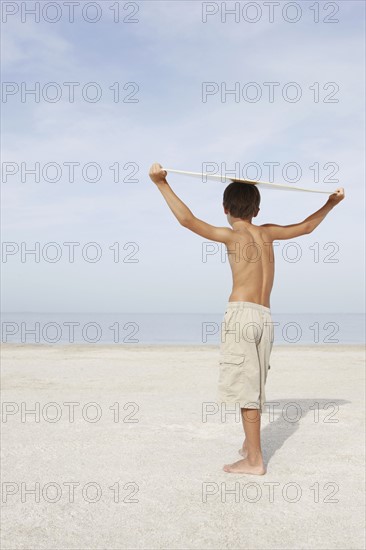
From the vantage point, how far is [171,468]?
171 inches

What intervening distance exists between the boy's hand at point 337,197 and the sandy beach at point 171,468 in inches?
73.7

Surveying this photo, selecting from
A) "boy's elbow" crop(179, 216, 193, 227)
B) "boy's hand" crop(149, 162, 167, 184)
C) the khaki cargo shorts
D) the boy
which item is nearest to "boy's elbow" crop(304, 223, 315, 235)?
the boy

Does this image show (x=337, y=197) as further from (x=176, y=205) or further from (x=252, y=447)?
(x=252, y=447)

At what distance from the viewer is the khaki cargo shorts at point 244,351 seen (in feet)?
13.4

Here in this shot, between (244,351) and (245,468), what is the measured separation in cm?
82

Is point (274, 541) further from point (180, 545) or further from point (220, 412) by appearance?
point (220, 412)

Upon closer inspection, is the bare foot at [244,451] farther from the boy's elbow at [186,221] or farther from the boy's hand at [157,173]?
the boy's hand at [157,173]

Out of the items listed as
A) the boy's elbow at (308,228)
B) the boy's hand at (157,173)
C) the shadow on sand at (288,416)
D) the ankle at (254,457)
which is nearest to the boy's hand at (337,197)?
the boy's elbow at (308,228)

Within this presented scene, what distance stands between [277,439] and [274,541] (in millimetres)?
2190

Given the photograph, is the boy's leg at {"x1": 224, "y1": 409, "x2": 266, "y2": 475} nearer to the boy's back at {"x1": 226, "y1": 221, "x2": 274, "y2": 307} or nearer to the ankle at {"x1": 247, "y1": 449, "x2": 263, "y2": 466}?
the ankle at {"x1": 247, "y1": 449, "x2": 263, "y2": 466}

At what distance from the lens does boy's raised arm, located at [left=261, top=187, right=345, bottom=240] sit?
13.9 feet

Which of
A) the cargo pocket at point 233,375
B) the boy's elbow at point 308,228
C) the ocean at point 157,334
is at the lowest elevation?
the ocean at point 157,334

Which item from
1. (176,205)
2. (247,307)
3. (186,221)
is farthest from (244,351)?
(176,205)

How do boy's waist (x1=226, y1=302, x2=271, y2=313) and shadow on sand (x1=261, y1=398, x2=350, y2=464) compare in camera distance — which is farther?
shadow on sand (x1=261, y1=398, x2=350, y2=464)
